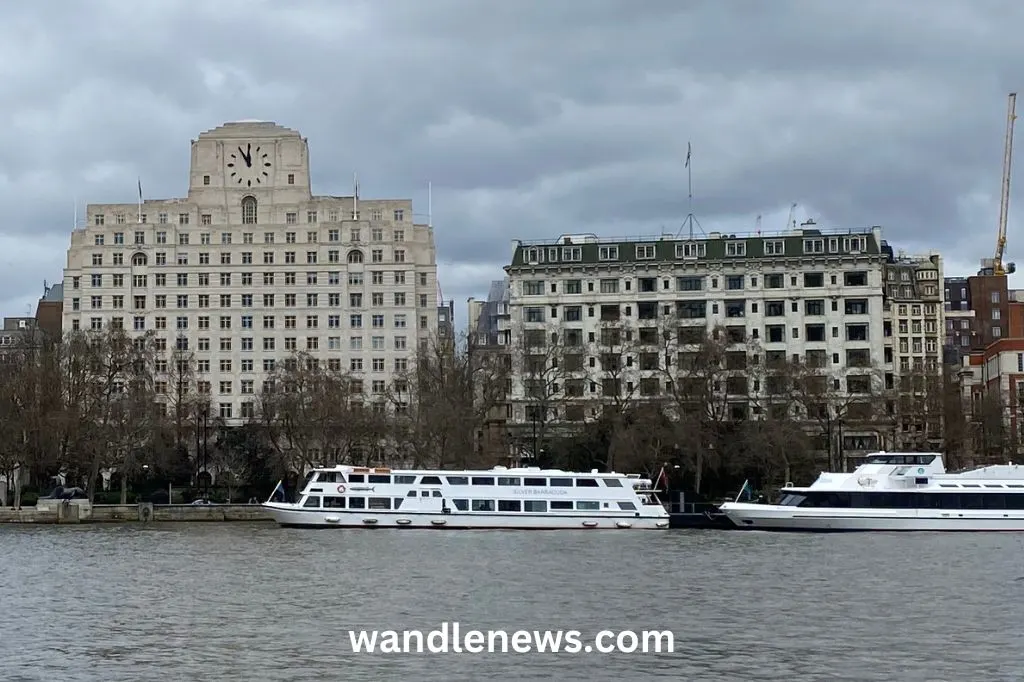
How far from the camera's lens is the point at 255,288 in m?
163

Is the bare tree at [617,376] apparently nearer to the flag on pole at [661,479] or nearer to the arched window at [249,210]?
the flag on pole at [661,479]

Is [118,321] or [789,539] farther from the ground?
[118,321]

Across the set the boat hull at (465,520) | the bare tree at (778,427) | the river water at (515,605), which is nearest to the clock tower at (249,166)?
the bare tree at (778,427)

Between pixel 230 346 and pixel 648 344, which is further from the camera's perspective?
pixel 230 346

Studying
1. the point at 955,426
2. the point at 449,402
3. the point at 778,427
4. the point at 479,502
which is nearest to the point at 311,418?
the point at 449,402

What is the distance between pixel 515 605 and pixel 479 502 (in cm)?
4811

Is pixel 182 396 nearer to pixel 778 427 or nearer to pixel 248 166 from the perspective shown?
pixel 248 166

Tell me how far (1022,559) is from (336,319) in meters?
103

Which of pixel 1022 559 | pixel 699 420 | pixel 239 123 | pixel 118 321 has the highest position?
pixel 239 123

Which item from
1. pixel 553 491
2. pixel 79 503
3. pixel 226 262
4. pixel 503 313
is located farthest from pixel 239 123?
pixel 553 491

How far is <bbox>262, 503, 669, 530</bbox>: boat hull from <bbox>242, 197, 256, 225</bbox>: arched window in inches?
2810

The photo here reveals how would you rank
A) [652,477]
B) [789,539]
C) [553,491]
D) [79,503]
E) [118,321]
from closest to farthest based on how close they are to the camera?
[789,539] < [553,491] < [79,503] < [652,477] < [118,321]

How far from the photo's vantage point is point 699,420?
395 ft

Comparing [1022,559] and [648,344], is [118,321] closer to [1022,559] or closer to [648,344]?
[648,344]
